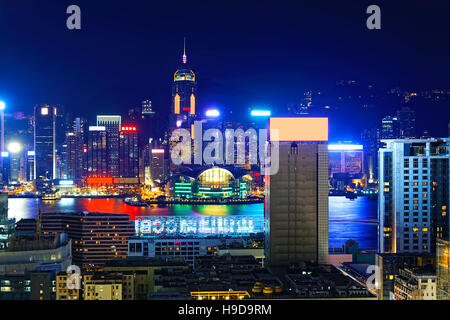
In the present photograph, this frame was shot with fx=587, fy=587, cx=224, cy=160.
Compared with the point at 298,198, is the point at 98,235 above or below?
Result: below

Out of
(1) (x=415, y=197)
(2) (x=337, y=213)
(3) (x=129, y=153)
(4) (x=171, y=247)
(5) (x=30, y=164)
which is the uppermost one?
(3) (x=129, y=153)

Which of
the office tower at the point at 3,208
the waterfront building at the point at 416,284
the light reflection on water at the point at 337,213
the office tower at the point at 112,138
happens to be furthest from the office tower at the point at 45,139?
the waterfront building at the point at 416,284

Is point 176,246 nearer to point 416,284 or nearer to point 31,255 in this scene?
point 31,255

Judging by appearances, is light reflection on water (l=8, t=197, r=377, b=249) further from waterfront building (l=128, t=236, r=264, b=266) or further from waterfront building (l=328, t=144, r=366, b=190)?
waterfront building (l=128, t=236, r=264, b=266)

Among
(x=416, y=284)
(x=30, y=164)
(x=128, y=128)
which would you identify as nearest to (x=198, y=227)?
(x=416, y=284)

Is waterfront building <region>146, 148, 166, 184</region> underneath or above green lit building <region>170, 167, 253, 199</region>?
above

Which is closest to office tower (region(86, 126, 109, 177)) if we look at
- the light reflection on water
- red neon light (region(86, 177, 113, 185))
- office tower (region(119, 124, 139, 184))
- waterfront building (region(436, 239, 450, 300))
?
office tower (region(119, 124, 139, 184))

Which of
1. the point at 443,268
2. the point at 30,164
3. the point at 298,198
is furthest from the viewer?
the point at 30,164

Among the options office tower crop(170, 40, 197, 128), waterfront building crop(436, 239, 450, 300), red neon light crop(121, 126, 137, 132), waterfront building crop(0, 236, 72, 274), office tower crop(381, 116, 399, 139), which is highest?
office tower crop(170, 40, 197, 128)
